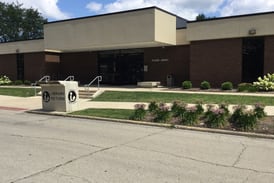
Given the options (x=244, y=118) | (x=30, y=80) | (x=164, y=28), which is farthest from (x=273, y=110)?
(x=30, y=80)

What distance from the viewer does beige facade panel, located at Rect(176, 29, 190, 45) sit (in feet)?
79.0

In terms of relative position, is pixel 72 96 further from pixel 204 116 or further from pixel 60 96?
pixel 204 116

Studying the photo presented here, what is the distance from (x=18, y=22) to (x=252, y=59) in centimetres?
5626

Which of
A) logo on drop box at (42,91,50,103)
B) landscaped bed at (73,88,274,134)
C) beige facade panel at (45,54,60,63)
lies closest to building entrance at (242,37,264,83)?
landscaped bed at (73,88,274,134)

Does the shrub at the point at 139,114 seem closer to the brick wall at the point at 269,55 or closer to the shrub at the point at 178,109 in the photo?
the shrub at the point at 178,109

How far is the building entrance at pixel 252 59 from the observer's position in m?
21.0

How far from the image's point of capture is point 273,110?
12.1 m

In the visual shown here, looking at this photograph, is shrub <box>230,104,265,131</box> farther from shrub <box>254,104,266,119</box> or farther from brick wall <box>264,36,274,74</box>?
brick wall <box>264,36,274,74</box>

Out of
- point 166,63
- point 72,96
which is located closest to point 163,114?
point 72,96

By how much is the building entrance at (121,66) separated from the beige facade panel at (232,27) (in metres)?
5.61

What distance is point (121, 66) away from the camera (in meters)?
28.0

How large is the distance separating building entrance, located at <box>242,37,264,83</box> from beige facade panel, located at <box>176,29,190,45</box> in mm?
4506

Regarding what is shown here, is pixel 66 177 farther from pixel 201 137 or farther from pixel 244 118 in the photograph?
pixel 244 118

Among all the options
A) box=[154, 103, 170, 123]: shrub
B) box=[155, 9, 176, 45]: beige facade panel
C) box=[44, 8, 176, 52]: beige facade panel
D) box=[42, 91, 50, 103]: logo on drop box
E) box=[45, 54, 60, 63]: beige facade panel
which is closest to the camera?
box=[154, 103, 170, 123]: shrub
